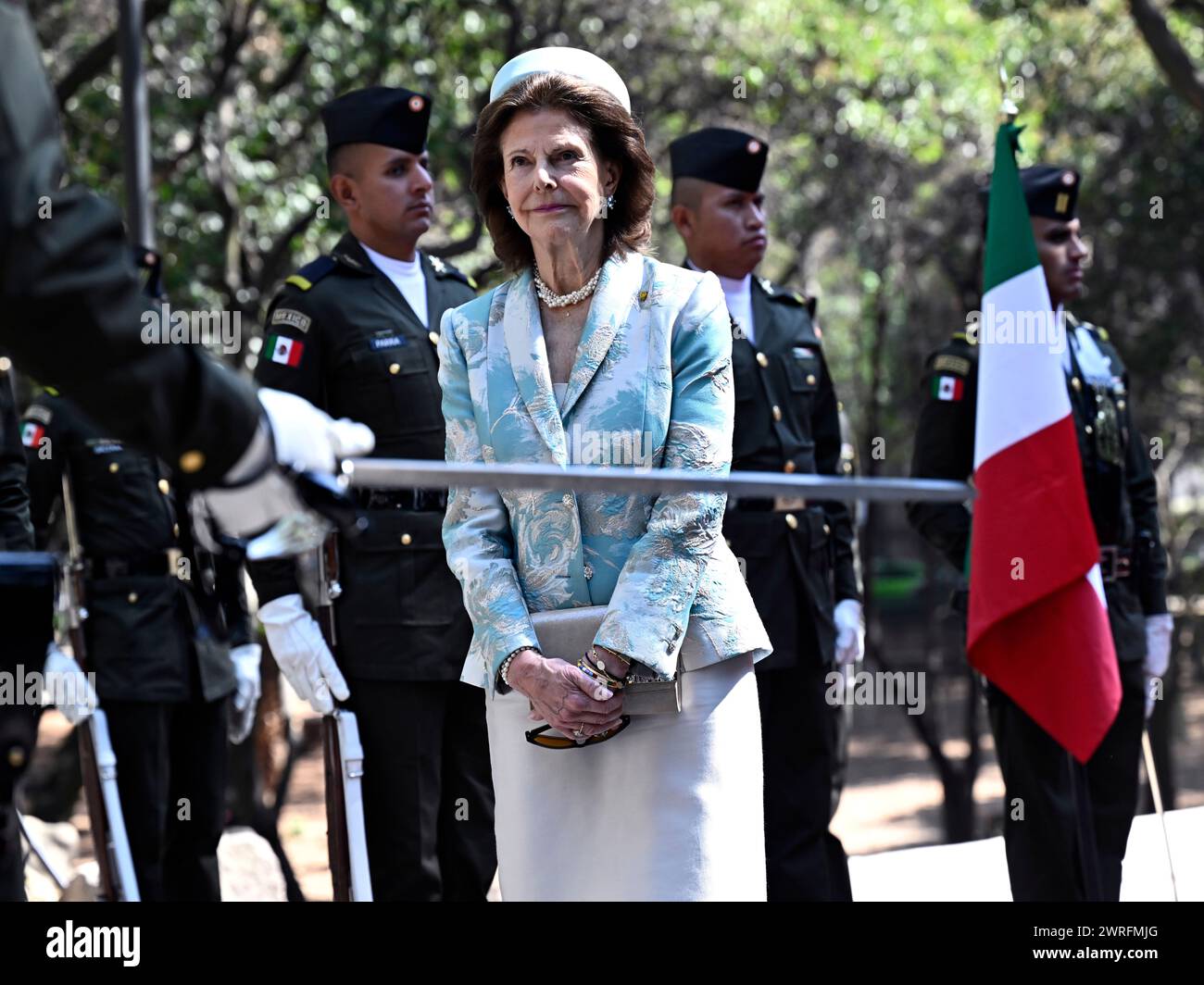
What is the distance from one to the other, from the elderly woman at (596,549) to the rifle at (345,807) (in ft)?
3.69

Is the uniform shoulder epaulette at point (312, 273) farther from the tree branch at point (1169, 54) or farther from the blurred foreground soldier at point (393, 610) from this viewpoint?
the tree branch at point (1169, 54)

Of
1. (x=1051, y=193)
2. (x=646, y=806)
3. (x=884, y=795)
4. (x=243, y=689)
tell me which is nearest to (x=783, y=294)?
(x=1051, y=193)

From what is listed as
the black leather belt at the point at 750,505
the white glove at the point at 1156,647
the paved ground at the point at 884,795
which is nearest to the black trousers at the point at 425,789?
the black leather belt at the point at 750,505

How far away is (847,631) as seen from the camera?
540cm

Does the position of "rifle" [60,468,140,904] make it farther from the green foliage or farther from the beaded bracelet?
the green foliage

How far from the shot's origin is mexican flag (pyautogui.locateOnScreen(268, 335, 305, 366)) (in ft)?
15.4

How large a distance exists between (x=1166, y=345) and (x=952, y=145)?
2684mm

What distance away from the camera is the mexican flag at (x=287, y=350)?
15.4 ft

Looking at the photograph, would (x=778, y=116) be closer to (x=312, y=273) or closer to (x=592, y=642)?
(x=312, y=273)

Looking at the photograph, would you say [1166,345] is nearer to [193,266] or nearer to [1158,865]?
[193,266]

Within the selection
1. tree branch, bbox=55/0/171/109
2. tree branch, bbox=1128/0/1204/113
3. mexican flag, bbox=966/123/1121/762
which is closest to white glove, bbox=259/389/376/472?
mexican flag, bbox=966/123/1121/762

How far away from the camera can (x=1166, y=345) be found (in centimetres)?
1518

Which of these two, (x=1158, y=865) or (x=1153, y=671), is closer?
(x=1153, y=671)
